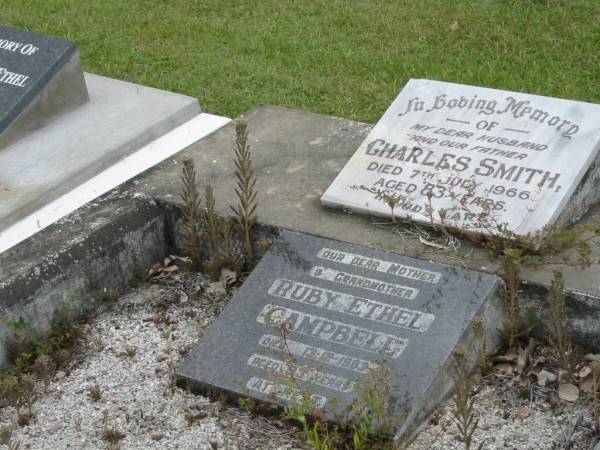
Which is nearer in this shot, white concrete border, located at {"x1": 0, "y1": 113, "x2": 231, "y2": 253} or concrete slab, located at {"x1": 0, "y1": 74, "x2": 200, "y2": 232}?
white concrete border, located at {"x1": 0, "y1": 113, "x2": 231, "y2": 253}

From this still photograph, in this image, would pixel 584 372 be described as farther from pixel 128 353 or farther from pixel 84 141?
pixel 84 141

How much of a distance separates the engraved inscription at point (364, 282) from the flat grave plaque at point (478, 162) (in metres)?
0.37

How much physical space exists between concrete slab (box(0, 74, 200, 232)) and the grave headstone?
6cm

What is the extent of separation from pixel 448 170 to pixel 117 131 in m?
1.70

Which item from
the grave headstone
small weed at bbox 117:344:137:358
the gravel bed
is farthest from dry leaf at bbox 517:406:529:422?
the grave headstone

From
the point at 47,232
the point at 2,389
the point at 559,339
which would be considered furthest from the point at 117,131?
the point at 559,339

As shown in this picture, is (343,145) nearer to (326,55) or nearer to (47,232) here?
(47,232)

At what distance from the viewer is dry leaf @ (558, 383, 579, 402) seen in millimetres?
3562

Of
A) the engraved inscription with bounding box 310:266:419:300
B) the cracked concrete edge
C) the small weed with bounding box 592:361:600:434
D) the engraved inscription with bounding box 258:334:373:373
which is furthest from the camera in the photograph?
the cracked concrete edge

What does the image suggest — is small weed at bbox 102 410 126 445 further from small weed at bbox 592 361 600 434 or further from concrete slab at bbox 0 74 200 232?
small weed at bbox 592 361 600 434

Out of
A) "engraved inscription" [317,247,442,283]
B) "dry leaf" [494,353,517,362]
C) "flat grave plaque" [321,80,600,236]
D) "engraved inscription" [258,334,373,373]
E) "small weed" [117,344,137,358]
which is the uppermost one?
"flat grave plaque" [321,80,600,236]

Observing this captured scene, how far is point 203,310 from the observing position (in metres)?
4.21

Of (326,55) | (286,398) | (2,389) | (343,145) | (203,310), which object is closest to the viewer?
(286,398)

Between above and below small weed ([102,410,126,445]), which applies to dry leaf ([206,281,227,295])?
above
